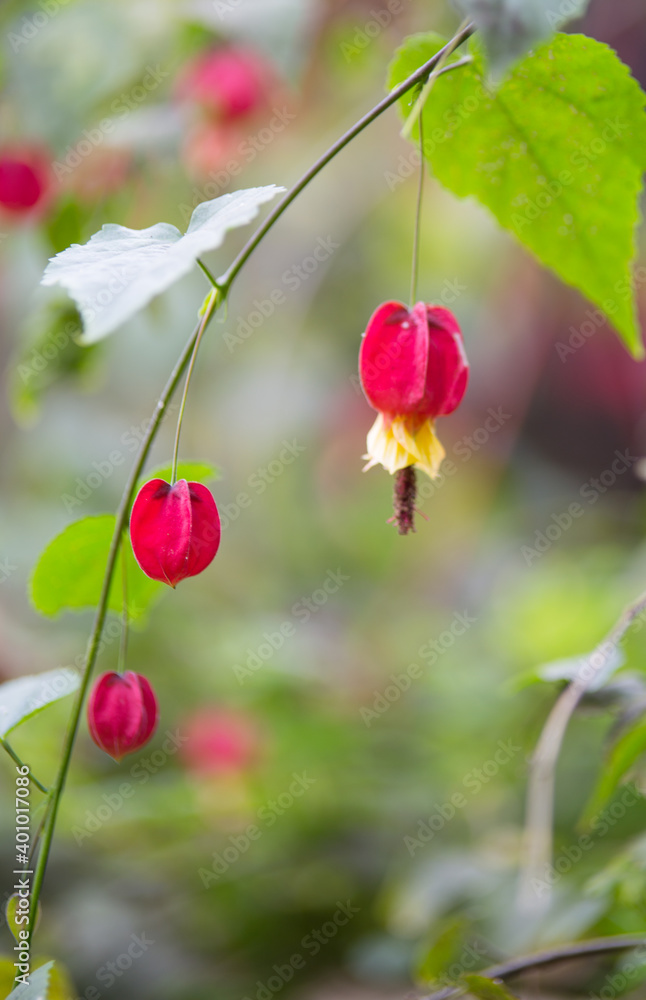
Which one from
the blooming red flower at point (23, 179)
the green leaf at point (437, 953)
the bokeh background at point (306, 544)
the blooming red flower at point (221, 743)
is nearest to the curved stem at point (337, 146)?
the bokeh background at point (306, 544)

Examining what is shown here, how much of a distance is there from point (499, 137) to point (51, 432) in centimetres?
230

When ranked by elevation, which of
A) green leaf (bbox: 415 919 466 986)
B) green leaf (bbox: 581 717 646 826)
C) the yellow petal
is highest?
the yellow petal

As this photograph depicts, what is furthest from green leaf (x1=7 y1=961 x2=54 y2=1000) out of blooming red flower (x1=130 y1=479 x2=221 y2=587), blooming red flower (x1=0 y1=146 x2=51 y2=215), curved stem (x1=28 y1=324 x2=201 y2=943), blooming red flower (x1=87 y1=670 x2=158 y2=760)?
blooming red flower (x1=0 y1=146 x2=51 y2=215)

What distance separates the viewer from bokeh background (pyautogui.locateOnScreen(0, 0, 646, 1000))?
3.91ft

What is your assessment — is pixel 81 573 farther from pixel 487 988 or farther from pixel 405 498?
pixel 487 988

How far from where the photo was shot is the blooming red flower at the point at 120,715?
0.59 m

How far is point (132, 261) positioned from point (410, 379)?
19cm

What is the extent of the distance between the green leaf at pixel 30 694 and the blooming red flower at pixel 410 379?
0.25 meters

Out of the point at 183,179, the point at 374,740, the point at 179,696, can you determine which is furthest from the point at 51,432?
the point at 374,740

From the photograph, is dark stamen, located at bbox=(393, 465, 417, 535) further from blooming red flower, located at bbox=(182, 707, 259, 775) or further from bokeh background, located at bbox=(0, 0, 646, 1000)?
blooming red flower, located at bbox=(182, 707, 259, 775)

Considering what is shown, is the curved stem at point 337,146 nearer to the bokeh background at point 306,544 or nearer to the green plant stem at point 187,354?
the green plant stem at point 187,354

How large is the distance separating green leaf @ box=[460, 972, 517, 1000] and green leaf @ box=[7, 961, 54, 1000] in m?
0.26

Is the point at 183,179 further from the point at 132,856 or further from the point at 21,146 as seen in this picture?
the point at 132,856

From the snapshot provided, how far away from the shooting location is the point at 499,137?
0.61 m
